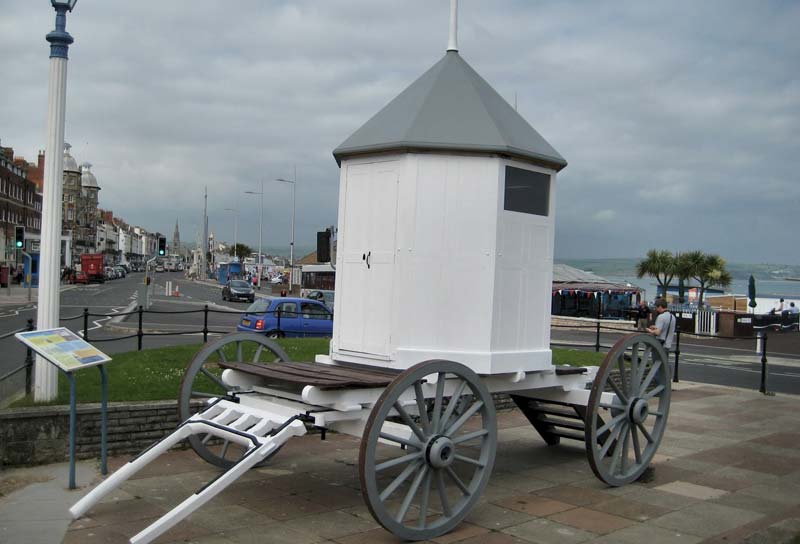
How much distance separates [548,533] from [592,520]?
1.93 ft

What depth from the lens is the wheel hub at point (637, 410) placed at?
7531 mm

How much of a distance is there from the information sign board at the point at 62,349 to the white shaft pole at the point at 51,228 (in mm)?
1473

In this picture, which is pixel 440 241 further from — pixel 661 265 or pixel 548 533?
pixel 661 265

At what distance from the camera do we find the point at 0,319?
29062 millimetres

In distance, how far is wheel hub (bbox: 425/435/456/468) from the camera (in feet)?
19.3

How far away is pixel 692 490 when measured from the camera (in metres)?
7.38

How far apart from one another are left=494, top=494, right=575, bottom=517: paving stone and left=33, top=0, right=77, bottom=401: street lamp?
5.08 meters

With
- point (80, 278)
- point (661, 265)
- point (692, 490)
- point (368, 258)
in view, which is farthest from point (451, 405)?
point (80, 278)

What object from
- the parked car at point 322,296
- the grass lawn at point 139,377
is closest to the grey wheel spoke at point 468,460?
the grass lawn at point 139,377

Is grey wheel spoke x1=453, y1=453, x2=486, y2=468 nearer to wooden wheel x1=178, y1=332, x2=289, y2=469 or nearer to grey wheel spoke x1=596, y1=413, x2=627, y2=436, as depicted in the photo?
grey wheel spoke x1=596, y1=413, x2=627, y2=436

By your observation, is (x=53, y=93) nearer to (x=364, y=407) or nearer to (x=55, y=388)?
(x=55, y=388)

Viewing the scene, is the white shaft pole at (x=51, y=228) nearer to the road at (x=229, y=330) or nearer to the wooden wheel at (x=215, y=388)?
the road at (x=229, y=330)

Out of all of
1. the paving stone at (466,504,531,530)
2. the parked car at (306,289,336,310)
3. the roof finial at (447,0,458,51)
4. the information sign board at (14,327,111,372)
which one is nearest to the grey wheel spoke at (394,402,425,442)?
the paving stone at (466,504,531,530)

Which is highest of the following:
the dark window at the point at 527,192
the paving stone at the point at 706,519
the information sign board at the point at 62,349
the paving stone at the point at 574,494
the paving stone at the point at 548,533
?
the dark window at the point at 527,192
